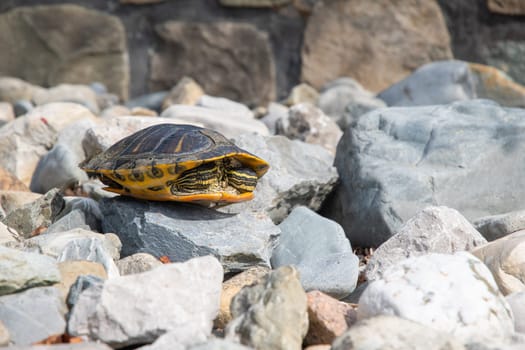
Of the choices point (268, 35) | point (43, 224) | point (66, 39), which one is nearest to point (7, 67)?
point (66, 39)

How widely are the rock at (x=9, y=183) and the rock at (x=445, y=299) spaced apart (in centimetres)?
223

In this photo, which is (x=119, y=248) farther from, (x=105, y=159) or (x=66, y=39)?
(x=66, y=39)

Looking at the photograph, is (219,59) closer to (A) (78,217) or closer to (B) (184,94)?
(B) (184,94)

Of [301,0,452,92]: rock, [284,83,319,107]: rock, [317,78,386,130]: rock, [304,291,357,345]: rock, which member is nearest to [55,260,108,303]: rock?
[304,291,357,345]: rock

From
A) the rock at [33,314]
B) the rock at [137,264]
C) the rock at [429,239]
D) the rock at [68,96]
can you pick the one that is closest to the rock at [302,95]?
the rock at [68,96]

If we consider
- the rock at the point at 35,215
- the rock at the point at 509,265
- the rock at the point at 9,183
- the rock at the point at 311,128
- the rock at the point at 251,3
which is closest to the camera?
the rock at the point at 509,265

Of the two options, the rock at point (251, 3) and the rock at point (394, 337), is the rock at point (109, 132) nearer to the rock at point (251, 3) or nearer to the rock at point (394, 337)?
the rock at point (251, 3)

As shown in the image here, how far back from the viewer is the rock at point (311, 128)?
4523 millimetres

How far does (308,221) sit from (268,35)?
9.58ft

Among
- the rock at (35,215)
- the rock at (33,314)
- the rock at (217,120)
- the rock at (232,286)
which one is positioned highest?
the rock at (33,314)

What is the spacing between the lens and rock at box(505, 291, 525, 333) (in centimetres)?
216

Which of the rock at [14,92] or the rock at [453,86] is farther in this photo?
the rock at [14,92]

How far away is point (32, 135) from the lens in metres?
4.28

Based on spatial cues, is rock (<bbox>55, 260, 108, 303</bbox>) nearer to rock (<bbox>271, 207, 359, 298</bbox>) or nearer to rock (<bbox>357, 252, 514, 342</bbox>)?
rock (<bbox>271, 207, 359, 298</bbox>)
